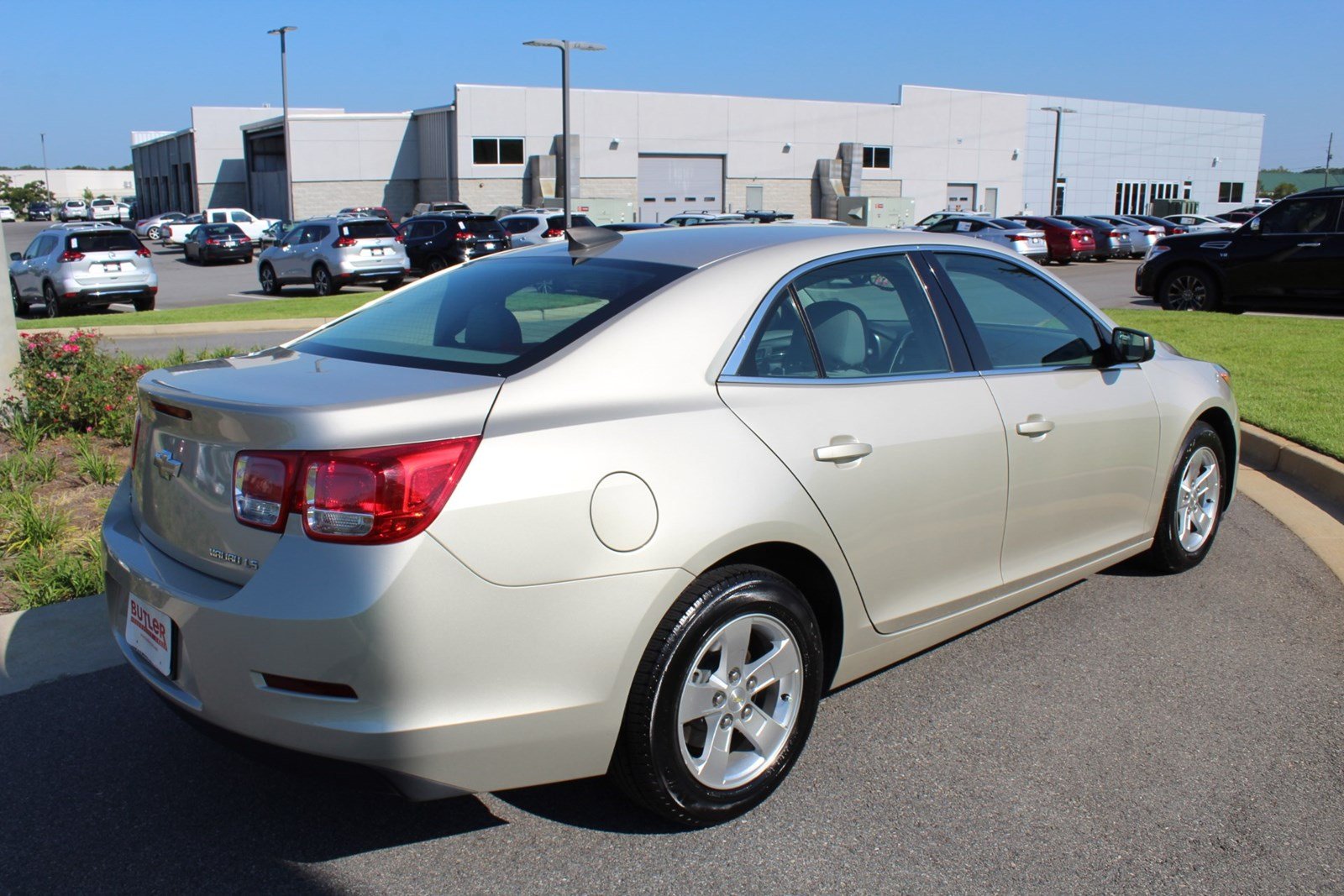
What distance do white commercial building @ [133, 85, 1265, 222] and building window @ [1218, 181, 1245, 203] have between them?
9.64 m

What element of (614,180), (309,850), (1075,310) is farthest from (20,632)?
(614,180)

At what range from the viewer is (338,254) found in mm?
24156

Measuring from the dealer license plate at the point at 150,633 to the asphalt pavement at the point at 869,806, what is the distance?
0.54 meters

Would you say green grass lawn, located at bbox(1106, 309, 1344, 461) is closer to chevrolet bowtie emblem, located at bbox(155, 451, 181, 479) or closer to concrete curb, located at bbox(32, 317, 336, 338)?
chevrolet bowtie emblem, located at bbox(155, 451, 181, 479)

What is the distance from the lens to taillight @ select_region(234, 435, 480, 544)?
2.62 m

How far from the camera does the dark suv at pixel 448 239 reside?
27.4 meters

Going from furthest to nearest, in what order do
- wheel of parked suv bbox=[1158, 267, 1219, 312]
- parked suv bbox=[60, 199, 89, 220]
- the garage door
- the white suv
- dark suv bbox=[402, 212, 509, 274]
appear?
1. parked suv bbox=[60, 199, 89, 220]
2. the garage door
3. the white suv
4. dark suv bbox=[402, 212, 509, 274]
5. wheel of parked suv bbox=[1158, 267, 1219, 312]

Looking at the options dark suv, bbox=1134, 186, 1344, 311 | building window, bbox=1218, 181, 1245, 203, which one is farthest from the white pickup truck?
building window, bbox=1218, 181, 1245, 203

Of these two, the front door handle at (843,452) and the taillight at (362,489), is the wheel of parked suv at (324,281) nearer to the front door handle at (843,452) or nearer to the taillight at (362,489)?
the front door handle at (843,452)

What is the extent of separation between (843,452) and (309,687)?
1638mm

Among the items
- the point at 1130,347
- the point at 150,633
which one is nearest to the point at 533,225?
the point at 1130,347

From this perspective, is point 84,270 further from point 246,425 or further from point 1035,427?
point 1035,427

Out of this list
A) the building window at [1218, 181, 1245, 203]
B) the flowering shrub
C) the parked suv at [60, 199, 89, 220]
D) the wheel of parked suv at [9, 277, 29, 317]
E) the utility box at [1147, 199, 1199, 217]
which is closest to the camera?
the flowering shrub

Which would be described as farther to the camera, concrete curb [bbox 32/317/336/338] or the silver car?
the silver car
